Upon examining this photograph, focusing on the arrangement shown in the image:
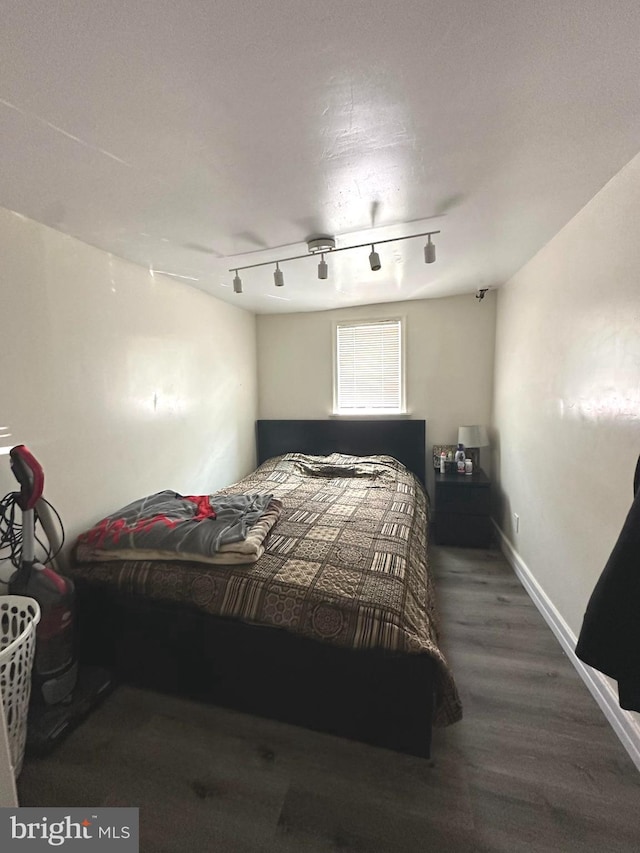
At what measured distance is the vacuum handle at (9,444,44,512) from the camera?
1581mm

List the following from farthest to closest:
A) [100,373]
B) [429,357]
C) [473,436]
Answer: [429,357] < [473,436] < [100,373]

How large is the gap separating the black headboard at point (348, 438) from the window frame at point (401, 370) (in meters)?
0.15

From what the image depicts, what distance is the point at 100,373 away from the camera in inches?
85.4

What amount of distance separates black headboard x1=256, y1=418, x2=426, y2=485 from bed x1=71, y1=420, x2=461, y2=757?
1.52 meters

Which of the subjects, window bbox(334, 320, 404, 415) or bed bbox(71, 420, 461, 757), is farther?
window bbox(334, 320, 404, 415)

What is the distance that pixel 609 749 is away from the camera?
141cm

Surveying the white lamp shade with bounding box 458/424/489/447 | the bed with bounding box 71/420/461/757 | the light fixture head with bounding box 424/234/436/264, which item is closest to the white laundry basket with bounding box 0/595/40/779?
the bed with bounding box 71/420/461/757

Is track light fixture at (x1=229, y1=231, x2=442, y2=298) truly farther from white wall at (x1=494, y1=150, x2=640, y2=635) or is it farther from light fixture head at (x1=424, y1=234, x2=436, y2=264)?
white wall at (x1=494, y1=150, x2=640, y2=635)

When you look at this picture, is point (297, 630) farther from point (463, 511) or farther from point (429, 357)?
point (429, 357)

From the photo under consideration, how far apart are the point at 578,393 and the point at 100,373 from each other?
9.07 ft

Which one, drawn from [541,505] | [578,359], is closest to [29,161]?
[578,359]

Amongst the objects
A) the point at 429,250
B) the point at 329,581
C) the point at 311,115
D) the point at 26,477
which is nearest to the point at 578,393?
the point at 429,250

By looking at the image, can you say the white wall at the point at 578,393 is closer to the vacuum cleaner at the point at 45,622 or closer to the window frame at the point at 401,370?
the window frame at the point at 401,370

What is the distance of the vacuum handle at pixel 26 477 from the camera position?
1.58 metres
